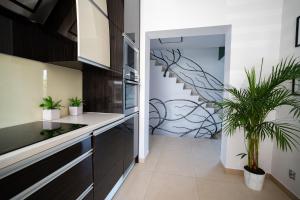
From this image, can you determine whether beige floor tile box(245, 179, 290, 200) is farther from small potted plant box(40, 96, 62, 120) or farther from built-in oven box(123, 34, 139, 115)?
small potted plant box(40, 96, 62, 120)

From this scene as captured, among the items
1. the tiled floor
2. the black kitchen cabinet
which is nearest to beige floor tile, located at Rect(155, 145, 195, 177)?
the tiled floor

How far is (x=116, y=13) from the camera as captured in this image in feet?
6.24

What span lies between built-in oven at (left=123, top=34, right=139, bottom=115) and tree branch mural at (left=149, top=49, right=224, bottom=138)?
1988 mm

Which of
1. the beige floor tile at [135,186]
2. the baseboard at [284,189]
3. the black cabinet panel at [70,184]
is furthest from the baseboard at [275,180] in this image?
the black cabinet panel at [70,184]

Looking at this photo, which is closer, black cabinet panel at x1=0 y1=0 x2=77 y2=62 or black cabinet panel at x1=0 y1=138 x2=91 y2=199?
black cabinet panel at x1=0 y1=138 x2=91 y2=199

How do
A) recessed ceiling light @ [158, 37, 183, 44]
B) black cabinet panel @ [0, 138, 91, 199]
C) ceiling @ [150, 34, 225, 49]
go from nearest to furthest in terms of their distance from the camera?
black cabinet panel @ [0, 138, 91, 199]
ceiling @ [150, 34, 225, 49]
recessed ceiling light @ [158, 37, 183, 44]

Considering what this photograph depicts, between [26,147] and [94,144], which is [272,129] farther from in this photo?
[26,147]

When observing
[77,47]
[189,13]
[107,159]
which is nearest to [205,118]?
[189,13]

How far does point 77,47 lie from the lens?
126 centimetres

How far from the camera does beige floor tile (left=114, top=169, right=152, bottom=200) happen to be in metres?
1.73

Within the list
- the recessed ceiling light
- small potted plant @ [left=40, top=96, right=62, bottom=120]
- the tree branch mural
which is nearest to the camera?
small potted plant @ [left=40, top=96, right=62, bottom=120]

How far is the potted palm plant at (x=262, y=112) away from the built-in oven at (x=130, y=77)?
1.20m

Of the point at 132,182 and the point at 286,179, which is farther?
the point at 132,182

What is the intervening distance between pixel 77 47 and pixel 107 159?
1085mm
